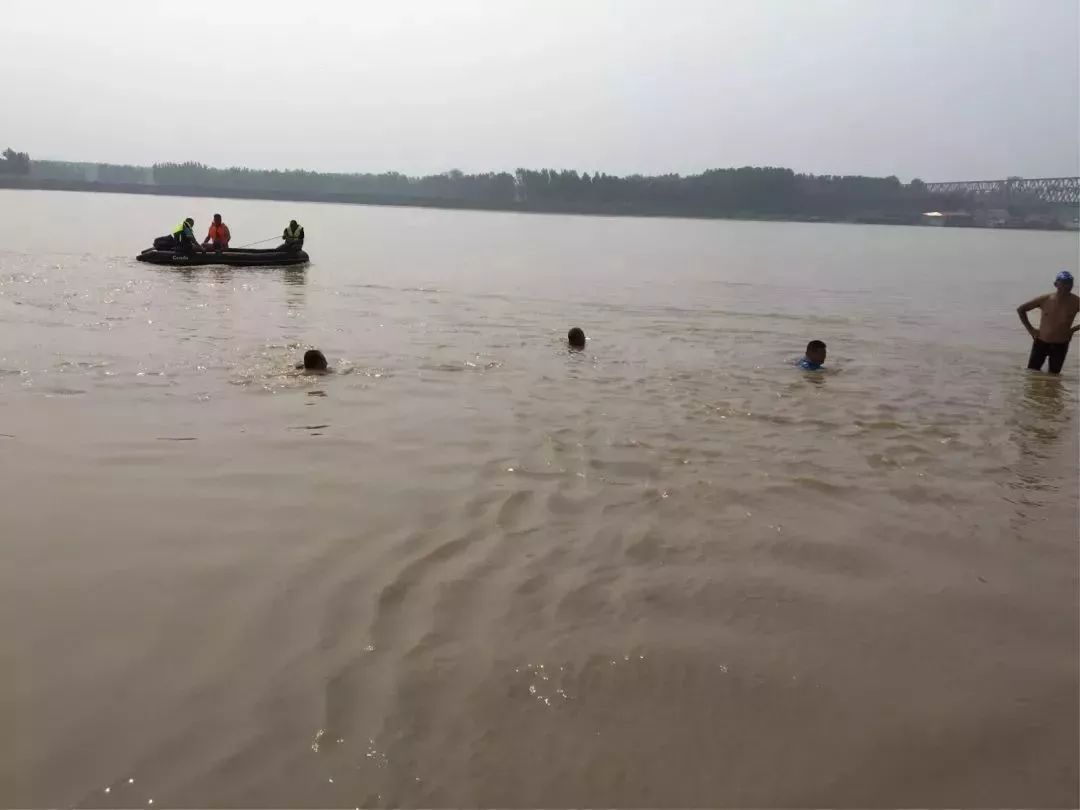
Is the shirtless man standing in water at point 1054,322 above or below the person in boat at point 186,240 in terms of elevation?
below

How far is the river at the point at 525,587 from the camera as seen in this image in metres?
3.22

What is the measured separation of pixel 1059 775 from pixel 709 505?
118 inches

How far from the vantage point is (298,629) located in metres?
4.08

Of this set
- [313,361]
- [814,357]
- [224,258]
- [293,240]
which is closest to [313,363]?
[313,361]

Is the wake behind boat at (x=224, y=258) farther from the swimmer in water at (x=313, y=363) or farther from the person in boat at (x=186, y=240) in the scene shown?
the swimmer in water at (x=313, y=363)

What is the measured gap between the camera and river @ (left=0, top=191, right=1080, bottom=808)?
10.6ft

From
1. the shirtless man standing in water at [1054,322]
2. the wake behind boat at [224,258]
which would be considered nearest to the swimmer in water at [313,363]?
the shirtless man standing in water at [1054,322]

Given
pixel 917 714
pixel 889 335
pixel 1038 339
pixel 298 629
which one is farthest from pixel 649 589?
pixel 889 335

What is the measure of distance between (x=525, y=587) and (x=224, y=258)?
22.9m

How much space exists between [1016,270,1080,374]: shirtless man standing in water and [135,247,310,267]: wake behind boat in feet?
69.6

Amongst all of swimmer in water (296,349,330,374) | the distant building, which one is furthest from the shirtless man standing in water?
the distant building

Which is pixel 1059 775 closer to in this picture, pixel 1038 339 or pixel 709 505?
pixel 709 505

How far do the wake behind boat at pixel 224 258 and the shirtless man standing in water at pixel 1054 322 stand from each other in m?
21.2

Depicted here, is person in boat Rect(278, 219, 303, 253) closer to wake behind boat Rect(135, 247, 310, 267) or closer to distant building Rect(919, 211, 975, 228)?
wake behind boat Rect(135, 247, 310, 267)
